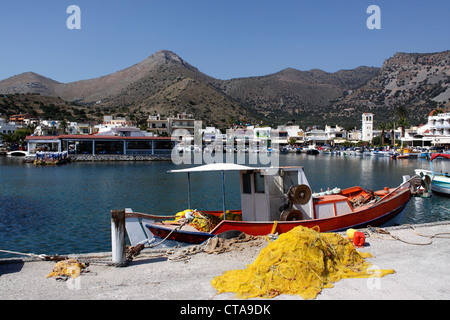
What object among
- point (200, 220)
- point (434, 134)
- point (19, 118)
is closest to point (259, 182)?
point (200, 220)

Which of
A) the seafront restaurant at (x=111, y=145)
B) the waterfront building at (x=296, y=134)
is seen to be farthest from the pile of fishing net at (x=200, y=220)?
the waterfront building at (x=296, y=134)

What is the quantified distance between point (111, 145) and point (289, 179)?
71.4 meters

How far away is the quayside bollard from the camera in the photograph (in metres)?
8.62

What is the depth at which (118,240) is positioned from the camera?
340 inches

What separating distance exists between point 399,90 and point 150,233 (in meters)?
201

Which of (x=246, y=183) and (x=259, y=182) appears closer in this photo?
(x=259, y=182)

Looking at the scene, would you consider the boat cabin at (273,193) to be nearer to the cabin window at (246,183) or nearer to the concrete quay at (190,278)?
the cabin window at (246,183)

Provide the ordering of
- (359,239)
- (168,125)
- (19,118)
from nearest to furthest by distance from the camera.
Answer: (359,239) → (168,125) → (19,118)

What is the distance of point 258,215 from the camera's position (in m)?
12.3

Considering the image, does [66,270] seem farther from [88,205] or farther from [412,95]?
[412,95]

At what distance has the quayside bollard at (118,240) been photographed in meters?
8.62
